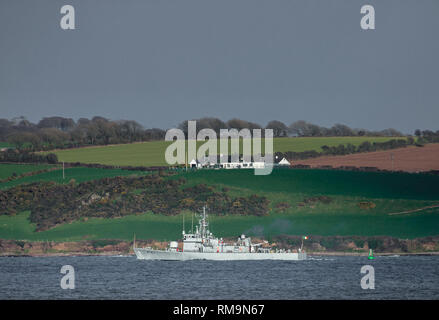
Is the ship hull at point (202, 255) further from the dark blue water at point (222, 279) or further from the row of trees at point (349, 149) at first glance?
the row of trees at point (349, 149)

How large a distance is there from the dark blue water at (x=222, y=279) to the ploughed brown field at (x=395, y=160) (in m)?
41.8

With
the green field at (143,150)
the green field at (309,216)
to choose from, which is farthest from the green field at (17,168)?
the green field at (309,216)

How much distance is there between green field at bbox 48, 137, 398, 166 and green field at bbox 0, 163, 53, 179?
22.4ft

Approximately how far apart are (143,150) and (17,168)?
26772 mm

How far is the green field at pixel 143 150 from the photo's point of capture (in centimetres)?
16094

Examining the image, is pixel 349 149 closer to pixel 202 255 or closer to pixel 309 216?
pixel 309 216

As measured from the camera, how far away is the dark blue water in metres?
66.0

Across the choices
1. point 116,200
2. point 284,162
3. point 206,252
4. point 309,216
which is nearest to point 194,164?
point 284,162

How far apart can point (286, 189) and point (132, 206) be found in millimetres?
24142

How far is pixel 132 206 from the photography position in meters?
130

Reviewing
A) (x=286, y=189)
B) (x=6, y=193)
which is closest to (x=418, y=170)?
(x=286, y=189)
